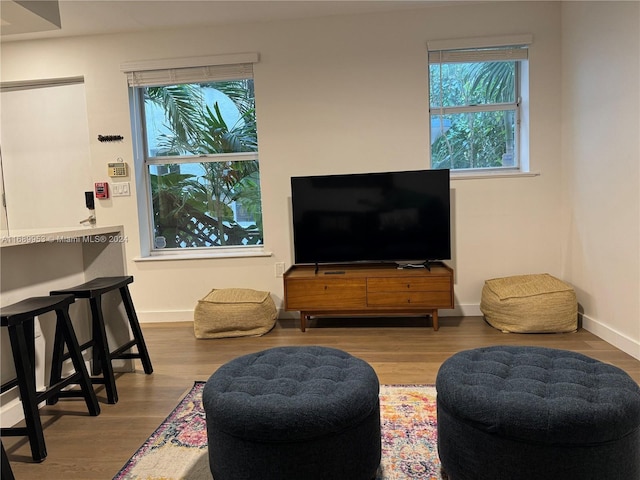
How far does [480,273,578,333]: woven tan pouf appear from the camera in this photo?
3.14 metres

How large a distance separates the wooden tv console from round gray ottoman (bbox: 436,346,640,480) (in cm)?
185

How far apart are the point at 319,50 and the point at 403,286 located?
6.85 ft

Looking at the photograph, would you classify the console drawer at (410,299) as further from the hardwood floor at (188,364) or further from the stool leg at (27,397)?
the stool leg at (27,397)

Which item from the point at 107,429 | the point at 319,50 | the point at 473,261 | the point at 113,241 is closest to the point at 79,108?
the point at 113,241

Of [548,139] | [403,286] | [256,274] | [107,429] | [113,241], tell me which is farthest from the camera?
[256,274]

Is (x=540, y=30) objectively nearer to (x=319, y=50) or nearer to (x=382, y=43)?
(x=382, y=43)

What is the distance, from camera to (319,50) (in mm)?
3664

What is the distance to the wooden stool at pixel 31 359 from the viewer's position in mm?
1788

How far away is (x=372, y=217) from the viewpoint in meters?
3.49

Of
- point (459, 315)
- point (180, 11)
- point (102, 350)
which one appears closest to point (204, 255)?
point (102, 350)

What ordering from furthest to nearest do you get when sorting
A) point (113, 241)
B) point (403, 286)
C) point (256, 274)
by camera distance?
1. point (256, 274)
2. point (403, 286)
3. point (113, 241)

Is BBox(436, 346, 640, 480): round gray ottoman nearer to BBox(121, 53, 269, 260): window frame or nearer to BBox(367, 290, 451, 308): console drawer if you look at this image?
BBox(367, 290, 451, 308): console drawer

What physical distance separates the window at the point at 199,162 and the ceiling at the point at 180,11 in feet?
1.61

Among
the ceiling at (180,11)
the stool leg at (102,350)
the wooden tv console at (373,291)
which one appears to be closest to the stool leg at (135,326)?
the stool leg at (102,350)
